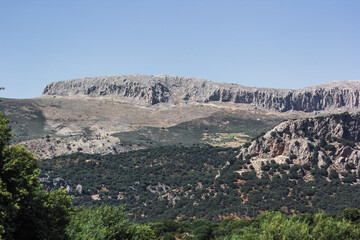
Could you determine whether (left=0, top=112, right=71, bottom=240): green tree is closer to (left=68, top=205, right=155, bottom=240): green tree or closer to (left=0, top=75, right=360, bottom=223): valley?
(left=68, top=205, right=155, bottom=240): green tree

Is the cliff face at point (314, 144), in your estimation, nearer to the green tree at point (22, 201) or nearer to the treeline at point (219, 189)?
the treeline at point (219, 189)

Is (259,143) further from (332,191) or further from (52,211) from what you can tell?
(52,211)

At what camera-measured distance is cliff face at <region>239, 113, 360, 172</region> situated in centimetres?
8506

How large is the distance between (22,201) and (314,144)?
73693mm

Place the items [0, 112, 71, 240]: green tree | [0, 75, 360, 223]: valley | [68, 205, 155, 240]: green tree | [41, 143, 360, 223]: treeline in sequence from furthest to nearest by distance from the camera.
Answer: [0, 75, 360, 223]: valley < [41, 143, 360, 223]: treeline < [68, 205, 155, 240]: green tree < [0, 112, 71, 240]: green tree

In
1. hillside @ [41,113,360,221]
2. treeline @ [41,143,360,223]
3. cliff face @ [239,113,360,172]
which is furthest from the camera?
cliff face @ [239,113,360,172]

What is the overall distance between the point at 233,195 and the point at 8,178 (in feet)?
202

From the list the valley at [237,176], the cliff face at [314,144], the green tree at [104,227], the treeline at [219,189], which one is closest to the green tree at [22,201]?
the green tree at [104,227]

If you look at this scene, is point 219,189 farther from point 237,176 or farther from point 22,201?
point 22,201

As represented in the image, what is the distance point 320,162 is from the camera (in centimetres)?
8475

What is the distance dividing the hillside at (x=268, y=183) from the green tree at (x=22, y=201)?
172 ft

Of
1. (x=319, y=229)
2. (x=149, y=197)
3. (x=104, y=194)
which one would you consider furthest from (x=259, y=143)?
(x=319, y=229)

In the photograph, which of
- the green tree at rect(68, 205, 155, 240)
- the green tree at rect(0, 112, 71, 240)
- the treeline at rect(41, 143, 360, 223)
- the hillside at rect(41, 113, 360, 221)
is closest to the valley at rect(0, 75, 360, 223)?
the treeline at rect(41, 143, 360, 223)

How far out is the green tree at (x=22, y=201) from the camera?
2333cm
